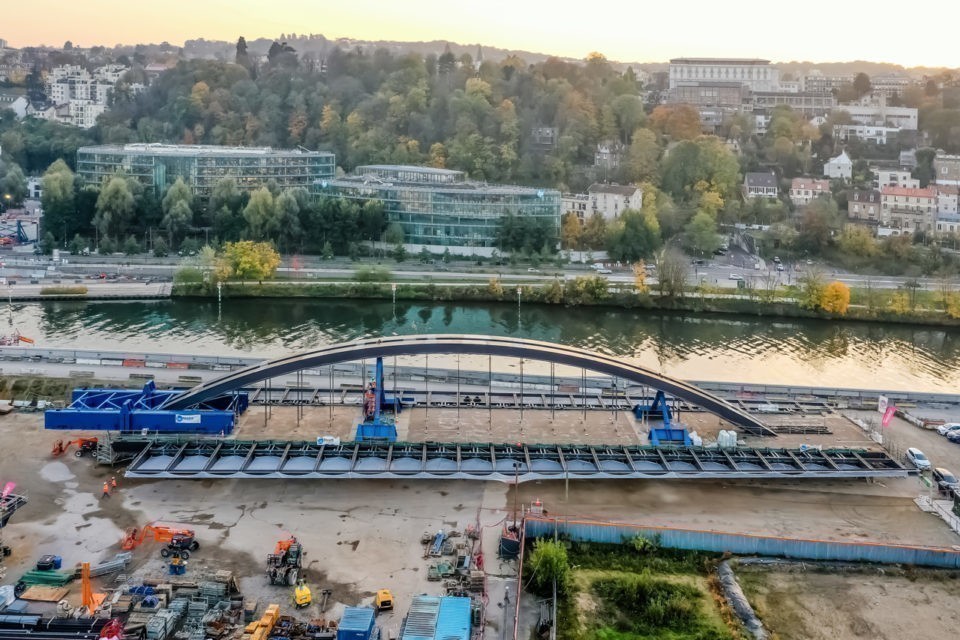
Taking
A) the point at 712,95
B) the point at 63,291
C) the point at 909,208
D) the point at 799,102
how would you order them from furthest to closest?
the point at 712,95
the point at 799,102
the point at 909,208
the point at 63,291

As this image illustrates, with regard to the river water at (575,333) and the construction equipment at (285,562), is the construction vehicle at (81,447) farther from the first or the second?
the river water at (575,333)

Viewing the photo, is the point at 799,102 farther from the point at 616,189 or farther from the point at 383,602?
the point at 383,602

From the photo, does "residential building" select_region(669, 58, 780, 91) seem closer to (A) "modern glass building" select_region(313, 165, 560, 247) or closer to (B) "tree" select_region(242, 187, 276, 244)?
(A) "modern glass building" select_region(313, 165, 560, 247)

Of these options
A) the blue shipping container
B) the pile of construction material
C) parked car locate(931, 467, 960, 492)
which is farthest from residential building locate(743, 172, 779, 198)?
the pile of construction material

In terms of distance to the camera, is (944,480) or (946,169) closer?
(944,480)

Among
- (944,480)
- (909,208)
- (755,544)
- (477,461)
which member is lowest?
(755,544)

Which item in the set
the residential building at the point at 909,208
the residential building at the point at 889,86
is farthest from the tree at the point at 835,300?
the residential building at the point at 889,86

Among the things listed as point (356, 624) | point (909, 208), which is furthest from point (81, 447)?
point (909, 208)
